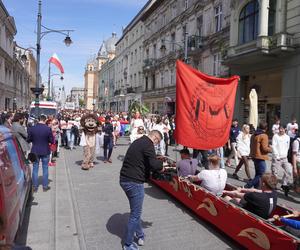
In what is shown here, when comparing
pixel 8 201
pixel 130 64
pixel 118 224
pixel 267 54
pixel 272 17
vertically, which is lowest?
pixel 118 224

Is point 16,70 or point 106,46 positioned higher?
point 106,46

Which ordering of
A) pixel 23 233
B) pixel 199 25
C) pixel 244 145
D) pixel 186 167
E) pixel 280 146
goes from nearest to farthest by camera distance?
pixel 23 233, pixel 186 167, pixel 280 146, pixel 244 145, pixel 199 25

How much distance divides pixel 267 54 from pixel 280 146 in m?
11.9

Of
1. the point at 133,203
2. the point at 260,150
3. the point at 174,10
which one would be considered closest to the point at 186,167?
the point at 260,150

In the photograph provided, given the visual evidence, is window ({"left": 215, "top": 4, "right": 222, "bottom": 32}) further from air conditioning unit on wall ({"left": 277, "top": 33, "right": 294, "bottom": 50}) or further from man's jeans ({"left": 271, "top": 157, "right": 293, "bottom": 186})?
man's jeans ({"left": 271, "top": 157, "right": 293, "bottom": 186})

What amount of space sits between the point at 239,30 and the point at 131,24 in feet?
131

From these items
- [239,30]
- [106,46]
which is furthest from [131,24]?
[106,46]

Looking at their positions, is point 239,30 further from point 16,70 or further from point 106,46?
point 106,46

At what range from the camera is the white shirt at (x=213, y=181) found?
7.06 metres

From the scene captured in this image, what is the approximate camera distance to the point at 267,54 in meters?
20.8

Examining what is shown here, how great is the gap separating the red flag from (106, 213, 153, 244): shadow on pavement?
Result: 5.61 ft

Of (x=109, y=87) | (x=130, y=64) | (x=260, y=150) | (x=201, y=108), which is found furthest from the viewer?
(x=109, y=87)

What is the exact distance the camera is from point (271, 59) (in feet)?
70.2

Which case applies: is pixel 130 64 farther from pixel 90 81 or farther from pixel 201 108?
pixel 90 81
